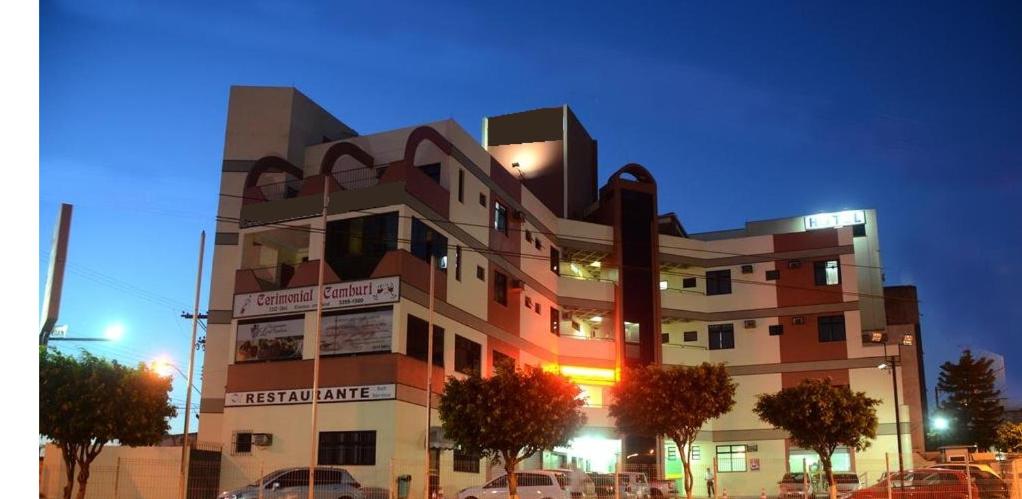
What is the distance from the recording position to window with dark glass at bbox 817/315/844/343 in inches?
2314

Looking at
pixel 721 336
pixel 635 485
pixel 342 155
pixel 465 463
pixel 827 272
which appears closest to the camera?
pixel 635 485

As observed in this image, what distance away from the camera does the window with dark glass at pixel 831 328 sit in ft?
193

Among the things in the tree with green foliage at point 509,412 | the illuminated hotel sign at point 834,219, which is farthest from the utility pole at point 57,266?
the illuminated hotel sign at point 834,219

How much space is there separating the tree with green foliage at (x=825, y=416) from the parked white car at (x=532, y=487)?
11.4 meters

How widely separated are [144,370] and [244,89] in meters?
23.7

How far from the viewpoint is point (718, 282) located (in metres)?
62.5

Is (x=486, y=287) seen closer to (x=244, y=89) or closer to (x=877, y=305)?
(x=244, y=89)

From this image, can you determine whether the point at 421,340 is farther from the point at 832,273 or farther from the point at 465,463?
the point at 832,273

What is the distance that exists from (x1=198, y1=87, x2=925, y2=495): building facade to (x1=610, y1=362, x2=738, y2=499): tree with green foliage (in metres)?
6.67

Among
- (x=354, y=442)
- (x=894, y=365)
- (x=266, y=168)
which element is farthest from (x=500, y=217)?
(x=894, y=365)

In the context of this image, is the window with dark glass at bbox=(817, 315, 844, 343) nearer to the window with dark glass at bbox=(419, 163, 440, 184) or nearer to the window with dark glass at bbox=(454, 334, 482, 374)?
the window with dark glass at bbox=(454, 334, 482, 374)

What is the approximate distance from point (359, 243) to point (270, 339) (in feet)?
18.8

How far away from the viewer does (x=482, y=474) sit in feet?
140

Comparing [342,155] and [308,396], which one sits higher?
[342,155]
